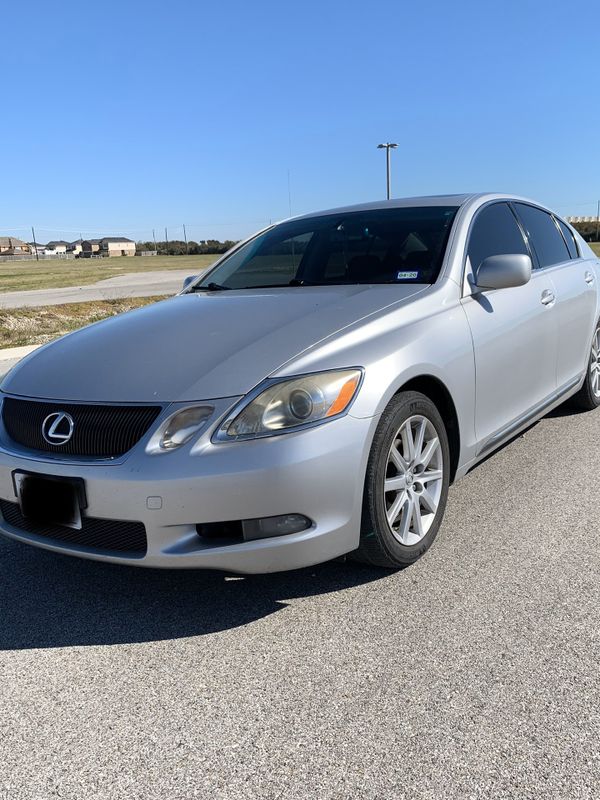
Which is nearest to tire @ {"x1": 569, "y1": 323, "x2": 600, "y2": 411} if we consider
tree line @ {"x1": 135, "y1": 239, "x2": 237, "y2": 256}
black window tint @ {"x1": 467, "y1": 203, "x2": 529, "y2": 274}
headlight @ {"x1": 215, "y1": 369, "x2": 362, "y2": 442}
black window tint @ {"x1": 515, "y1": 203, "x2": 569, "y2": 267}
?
black window tint @ {"x1": 515, "y1": 203, "x2": 569, "y2": 267}

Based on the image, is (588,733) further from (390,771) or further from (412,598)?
(412,598)

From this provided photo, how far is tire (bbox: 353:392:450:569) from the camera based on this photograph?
284 cm

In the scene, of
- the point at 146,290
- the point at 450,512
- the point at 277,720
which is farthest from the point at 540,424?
the point at 146,290

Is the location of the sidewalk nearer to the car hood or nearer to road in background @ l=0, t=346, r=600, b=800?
the car hood

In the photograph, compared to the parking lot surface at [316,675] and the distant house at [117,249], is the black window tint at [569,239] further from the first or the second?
the distant house at [117,249]

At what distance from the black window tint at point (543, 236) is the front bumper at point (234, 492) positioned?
2514mm

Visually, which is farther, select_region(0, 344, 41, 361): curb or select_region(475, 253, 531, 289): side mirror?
select_region(0, 344, 41, 361): curb

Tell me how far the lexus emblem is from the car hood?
0.09 meters

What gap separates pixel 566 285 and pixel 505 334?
4.08 feet

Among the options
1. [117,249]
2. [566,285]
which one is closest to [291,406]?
[566,285]

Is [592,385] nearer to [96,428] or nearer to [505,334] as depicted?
Result: [505,334]

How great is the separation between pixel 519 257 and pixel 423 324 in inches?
31.1

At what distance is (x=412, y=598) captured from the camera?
2.89 metres

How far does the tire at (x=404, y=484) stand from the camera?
2842 mm
